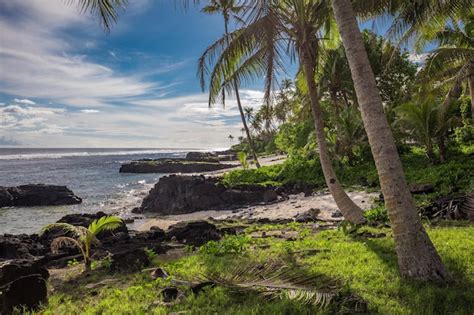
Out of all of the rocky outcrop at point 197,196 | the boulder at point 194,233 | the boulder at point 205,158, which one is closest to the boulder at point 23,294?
the boulder at point 194,233

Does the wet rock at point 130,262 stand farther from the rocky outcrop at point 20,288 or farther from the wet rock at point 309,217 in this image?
the wet rock at point 309,217

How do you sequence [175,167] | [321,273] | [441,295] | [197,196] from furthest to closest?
[175,167], [197,196], [321,273], [441,295]

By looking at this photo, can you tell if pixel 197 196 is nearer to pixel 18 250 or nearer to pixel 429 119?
pixel 18 250

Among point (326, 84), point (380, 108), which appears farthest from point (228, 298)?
point (326, 84)

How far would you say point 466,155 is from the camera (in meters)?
15.8

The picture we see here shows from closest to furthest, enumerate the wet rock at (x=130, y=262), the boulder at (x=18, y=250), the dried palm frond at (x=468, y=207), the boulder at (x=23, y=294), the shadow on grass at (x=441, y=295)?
the shadow on grass at (x=441, y=295), the boulder at (x=23, y=294), the wet rock at (x=130, y=262), the dried palm frond at (x=468, y=207), the boulder at (x=18, y=250)

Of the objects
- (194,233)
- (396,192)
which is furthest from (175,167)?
(396,192)

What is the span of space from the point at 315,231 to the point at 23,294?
694 cm

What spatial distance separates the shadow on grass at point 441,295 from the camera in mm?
3990

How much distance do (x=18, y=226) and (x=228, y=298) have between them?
64.7 feet

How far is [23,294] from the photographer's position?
528 cm

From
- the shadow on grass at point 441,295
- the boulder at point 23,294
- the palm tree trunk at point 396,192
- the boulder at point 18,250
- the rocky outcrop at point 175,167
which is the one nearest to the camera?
the shadow on grass at point 441,295

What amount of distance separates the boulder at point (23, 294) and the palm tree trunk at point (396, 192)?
5112 millimetres

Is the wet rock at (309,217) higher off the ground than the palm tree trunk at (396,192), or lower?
lower
